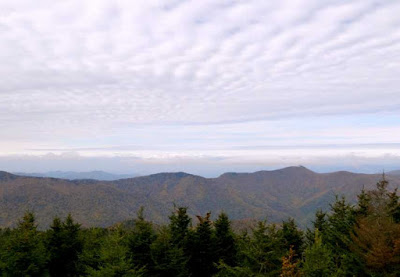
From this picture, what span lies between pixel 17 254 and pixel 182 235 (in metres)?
16.2

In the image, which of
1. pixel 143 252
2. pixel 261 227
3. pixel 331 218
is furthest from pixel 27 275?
pixel 331 218

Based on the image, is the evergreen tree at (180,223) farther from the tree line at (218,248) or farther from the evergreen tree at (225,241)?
the evergreen tree at (225,241)

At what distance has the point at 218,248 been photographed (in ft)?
110

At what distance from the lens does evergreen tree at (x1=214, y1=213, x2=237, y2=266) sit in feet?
111

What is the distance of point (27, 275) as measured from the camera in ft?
79.3

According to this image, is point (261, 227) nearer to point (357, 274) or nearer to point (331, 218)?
point (357, 274)

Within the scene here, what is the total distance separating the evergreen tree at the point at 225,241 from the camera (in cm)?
3372

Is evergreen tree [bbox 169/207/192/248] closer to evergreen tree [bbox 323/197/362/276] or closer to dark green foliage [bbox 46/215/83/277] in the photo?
dark green foliage [bbox 46/215/83/277]

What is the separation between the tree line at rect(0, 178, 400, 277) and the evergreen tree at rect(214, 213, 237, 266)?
0.35ft

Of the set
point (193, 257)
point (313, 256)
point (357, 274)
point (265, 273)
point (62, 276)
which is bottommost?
point (62, 276)

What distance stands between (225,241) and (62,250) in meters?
18.2

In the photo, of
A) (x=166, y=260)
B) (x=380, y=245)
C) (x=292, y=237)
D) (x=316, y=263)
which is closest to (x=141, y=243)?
(x=166, y=260)

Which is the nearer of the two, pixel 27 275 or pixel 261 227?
pixel 261 227

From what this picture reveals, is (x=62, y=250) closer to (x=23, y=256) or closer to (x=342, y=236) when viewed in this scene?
(x=23, y=256)
